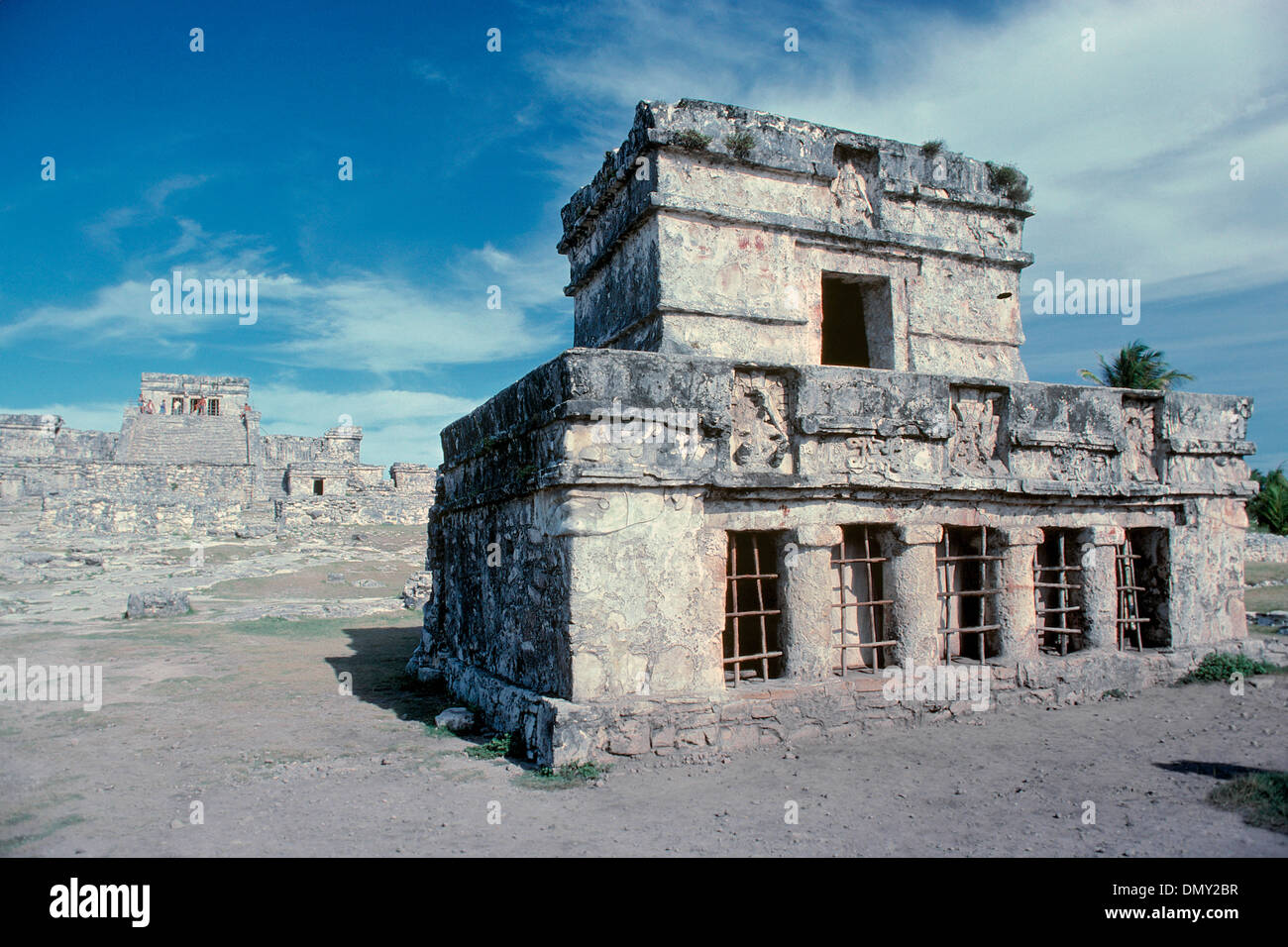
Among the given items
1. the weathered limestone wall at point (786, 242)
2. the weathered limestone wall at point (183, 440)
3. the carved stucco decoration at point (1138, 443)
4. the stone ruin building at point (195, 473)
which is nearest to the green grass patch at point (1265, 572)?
the carved stucco decoration at point (1138, 443)

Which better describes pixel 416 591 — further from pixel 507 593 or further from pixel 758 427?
pixel 758 427

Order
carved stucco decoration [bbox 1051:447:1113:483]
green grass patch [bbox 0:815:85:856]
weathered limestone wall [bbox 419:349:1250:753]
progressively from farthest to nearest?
1. carved stucco decoration [bbox 1051:447:1113:483]
2. weathered limestone wall [bbox 419:349:1250:753]
3. green grass patch [bbox 0:815:85:856]

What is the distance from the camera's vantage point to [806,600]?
6.44 metres

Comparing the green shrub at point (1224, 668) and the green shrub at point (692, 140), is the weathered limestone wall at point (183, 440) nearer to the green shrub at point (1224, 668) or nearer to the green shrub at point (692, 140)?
the green shrub at point (692, 140)

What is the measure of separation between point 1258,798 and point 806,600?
9.89ft

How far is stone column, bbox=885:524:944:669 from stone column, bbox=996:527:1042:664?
2.77ft

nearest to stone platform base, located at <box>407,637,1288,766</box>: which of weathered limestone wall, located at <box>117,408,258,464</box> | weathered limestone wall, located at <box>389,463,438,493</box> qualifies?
weathered limestone wall, located at <box>389,463,438,493</box>

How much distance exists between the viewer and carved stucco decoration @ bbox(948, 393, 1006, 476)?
7273 mm

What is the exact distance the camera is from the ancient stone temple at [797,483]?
5758 millimetres

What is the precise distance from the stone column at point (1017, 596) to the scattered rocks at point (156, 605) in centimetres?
1386

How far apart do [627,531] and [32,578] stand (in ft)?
60.5

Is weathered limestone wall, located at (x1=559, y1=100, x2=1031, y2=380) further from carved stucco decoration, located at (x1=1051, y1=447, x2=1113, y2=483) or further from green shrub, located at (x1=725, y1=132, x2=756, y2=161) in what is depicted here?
carved stucco decoration, located at (x1=1051, y1=447, x2=1113, y2=483)
